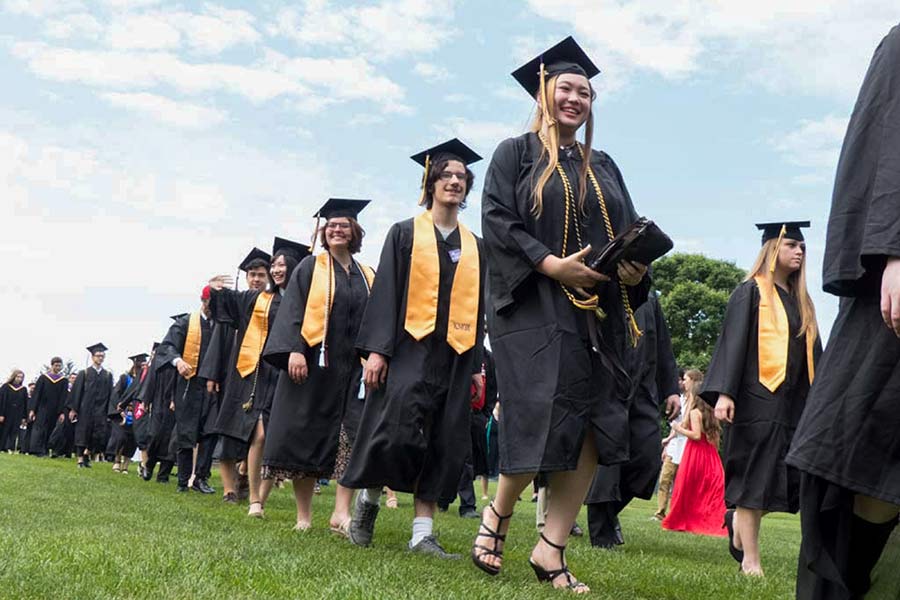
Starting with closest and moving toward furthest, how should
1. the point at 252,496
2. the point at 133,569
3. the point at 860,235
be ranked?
the point at 860,235, the point at 133,569, the point at 252,496

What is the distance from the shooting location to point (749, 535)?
6.05 metres

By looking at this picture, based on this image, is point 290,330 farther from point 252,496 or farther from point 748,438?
point 748,438

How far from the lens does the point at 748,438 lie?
6109 mm

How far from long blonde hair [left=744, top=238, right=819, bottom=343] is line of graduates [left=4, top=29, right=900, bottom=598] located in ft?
0.04

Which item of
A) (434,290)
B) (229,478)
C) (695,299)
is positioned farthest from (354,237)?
(695,299)

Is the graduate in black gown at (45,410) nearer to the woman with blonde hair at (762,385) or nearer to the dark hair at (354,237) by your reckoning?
the dark hair at (354,237)

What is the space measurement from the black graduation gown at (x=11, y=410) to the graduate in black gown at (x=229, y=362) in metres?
20.4

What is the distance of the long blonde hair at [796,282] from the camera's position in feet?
20.9

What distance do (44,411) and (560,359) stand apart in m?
25.2

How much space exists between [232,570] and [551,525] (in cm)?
130

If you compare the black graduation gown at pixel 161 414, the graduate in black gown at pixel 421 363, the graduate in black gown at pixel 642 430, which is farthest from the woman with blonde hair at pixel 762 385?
the black graduation gown at pixel 161 414

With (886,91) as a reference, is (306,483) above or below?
below

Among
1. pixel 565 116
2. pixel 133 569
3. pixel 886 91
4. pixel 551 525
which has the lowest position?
pixel 133 569

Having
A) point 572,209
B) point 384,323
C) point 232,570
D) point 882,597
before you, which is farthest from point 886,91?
point 384,323
